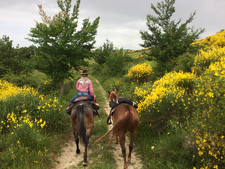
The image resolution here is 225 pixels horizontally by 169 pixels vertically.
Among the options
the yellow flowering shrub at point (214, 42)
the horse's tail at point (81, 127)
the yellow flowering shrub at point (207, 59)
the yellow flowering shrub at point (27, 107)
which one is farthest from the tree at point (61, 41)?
the yellow flowering shrub at point (214, 42)

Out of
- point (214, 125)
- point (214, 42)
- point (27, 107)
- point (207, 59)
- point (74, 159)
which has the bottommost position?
point (74, 159)

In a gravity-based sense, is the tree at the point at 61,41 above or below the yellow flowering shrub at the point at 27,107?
above

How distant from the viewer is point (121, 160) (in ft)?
16.2

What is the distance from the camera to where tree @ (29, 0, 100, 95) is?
9312 millimetres

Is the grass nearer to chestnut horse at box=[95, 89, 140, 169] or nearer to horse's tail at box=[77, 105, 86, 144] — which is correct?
chestnut horse at box=[95, 89, 140, 169]

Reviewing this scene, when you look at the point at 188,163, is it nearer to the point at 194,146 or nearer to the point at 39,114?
the point at 194,146

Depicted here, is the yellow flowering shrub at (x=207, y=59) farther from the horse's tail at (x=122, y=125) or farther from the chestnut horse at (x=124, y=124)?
the horse's tail at (x=122, y=125)

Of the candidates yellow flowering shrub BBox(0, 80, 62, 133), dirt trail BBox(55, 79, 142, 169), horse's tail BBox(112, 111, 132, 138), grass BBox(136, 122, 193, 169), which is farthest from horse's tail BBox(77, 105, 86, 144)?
grass BBox(136, 122, 193, 169)

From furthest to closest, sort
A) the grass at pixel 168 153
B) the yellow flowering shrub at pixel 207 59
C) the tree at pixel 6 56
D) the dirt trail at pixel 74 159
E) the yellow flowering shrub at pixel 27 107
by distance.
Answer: the tree at pixel 6 56 → the yellow flowering shrub at pixel 207 59 → the yellow flowering shrub at pixel 27 107 → the dirt trail at pixel 74 159 → the grass at pixel 168 153

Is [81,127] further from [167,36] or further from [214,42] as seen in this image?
[214,42]

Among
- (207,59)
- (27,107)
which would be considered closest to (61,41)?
(27,107)

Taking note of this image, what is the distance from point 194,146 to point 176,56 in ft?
40.9

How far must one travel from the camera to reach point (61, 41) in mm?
9383

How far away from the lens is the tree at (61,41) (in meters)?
9.31
